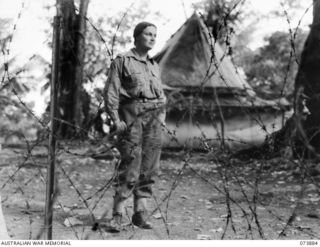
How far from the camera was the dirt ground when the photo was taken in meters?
2.42

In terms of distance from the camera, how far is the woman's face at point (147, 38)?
3.16 meters

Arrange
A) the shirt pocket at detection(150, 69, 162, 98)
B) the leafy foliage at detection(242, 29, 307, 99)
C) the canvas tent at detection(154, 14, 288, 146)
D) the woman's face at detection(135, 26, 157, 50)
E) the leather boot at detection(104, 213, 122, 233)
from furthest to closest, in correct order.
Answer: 1. the leafy foliage at detection(242, 29, 307, 99)
2. the canvas tent at detection(154, 14, 288, 146)
3. the shirt pocket at detection(150, 69, 162, 98)
4. the woman's face at detection(135, 26, 157, 50)
5. the leather boot at detection(104, 213, 122, 233)

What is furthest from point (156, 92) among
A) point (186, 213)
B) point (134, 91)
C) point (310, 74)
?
point (310, 74)

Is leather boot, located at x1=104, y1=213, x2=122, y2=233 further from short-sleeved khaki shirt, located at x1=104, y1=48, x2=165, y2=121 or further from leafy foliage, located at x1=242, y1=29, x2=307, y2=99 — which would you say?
leafy foliage, located at x1=242, y1=29, x2=307, y2=99

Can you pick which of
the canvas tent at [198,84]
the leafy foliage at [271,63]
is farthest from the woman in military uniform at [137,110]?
the leafy foliage at [271,63]

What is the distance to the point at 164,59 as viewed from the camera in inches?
341

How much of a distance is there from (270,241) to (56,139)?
51.7 inches

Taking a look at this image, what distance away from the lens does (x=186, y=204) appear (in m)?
4.07

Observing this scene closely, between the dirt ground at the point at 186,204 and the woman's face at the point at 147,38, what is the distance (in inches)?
29.5

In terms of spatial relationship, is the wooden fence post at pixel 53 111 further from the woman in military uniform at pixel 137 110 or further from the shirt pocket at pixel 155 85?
the shirt pocket at pixel 155 85

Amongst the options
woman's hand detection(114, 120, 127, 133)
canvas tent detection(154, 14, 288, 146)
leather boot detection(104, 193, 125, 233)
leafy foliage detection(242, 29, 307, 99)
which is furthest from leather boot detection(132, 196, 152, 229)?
leafy foliage detection(242, 29, 307, 99)

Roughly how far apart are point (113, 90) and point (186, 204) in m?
1.38

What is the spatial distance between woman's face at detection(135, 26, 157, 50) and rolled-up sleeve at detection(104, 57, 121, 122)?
7.1 inches

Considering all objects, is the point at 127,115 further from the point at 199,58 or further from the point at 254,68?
the point at 254,68
